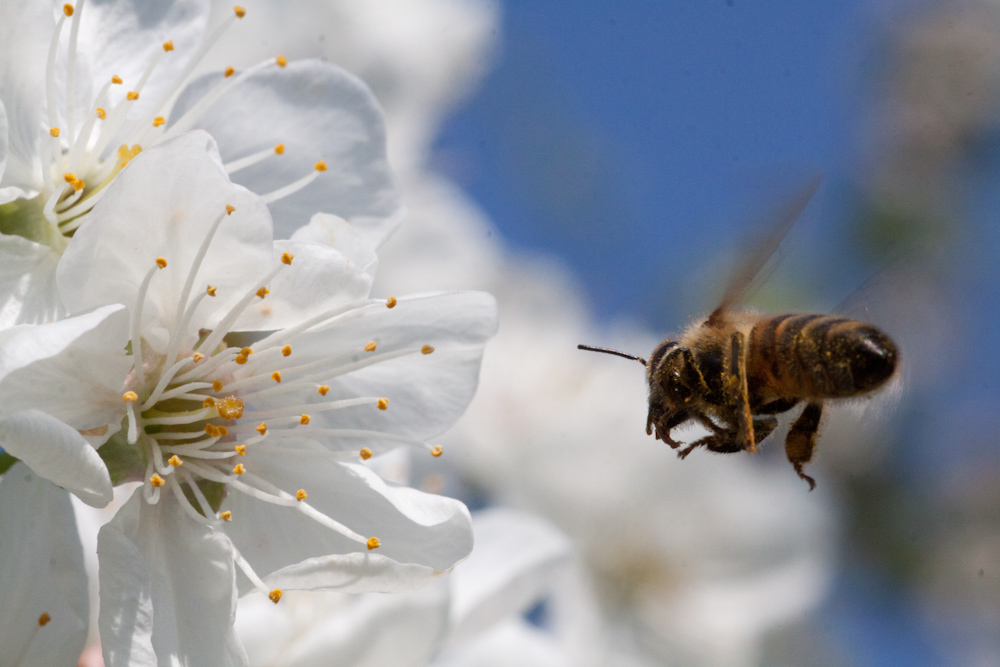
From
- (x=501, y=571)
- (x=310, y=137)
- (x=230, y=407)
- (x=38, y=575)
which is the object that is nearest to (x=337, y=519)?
(x=230, y=407)

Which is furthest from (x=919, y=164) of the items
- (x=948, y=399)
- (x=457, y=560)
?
(x=457, y=560)

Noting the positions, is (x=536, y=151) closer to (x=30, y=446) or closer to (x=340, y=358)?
(x=340, y=358)

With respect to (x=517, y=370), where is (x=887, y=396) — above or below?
above

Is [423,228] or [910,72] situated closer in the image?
[423,228]

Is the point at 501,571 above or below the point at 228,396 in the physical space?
below

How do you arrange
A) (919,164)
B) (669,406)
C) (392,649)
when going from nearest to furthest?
(669,406)
(392,649)
(919,164)

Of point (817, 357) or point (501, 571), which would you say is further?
point (501, 571)

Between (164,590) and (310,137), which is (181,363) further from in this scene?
(310,137)
